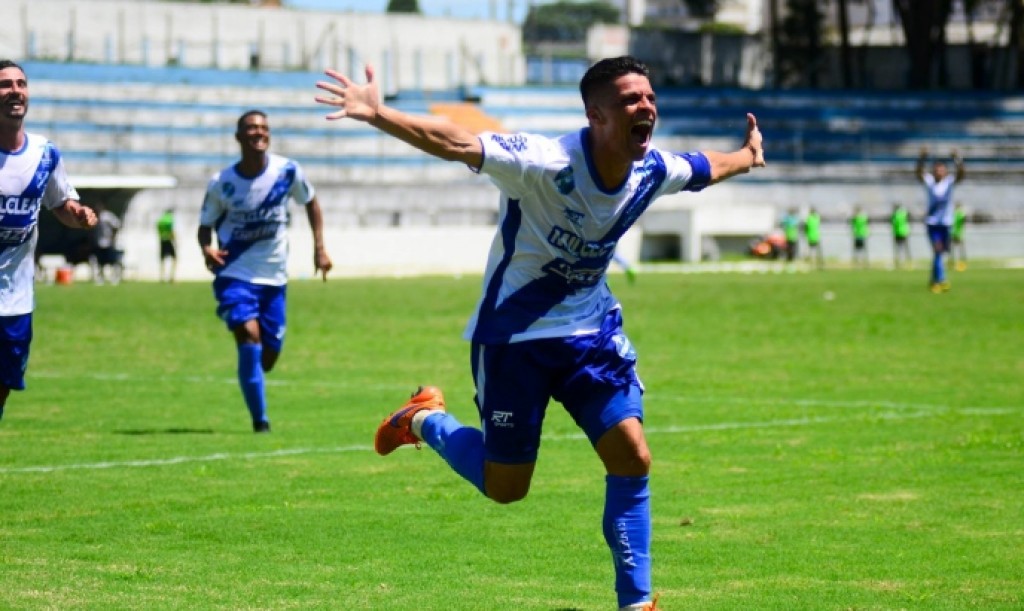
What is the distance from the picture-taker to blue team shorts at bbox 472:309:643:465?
672 cm

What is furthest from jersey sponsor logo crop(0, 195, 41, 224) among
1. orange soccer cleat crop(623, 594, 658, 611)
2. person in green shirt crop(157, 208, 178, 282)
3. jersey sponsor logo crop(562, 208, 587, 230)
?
person in green shirt crop(157, 208, 178, 282)

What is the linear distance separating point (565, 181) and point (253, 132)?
23.6ft

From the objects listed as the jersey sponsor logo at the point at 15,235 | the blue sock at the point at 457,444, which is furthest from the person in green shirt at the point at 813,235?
the blue sock at the point at 457,444

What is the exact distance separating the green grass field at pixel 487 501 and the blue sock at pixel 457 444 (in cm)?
51

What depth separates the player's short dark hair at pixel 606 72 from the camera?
6484mm

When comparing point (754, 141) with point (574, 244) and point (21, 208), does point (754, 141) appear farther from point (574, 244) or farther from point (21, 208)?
point (21, 208)

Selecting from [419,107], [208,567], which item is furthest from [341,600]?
[419,107]

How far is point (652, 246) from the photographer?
59906 mm

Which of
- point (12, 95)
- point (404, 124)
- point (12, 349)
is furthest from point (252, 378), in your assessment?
point (404, 124)

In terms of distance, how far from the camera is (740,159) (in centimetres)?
766

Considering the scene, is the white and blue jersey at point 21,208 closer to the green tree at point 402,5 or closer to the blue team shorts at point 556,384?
the blue team shorts at point 556,384

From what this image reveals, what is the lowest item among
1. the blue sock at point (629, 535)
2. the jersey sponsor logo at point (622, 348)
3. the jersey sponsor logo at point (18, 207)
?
the blue sock at point (629, 535)

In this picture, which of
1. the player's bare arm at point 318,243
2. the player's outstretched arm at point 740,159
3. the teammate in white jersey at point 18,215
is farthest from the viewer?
the player's bare arm at point 318,243

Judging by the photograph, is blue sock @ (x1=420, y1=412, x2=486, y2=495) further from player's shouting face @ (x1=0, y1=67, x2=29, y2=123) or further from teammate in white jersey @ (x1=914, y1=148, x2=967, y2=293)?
teammate in white jersey @ (x1=914, y1=148, x2=967, y2=293)
